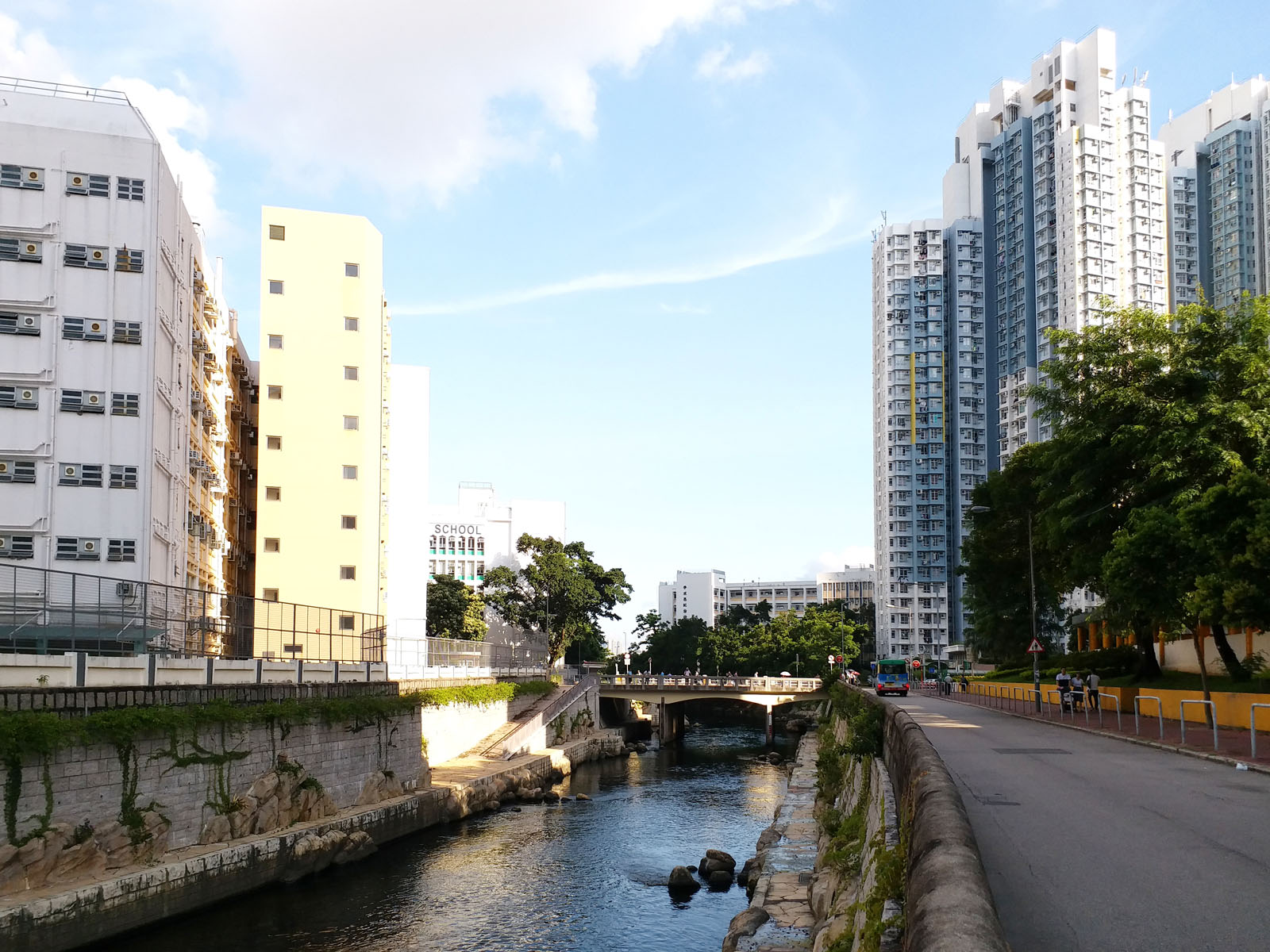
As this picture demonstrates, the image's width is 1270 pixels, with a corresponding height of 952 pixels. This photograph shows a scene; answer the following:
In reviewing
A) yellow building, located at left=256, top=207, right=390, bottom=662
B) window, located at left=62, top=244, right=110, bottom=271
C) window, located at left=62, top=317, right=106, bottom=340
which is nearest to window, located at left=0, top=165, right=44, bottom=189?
window, located at left=62, top=244, right=110, bottom=271

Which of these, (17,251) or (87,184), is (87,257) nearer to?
(17,251)

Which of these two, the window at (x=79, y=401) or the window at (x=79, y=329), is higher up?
the window at (x=79, y=329)

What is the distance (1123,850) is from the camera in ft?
34.5

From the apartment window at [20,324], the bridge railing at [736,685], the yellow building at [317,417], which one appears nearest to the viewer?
the apartment window at [20,324]

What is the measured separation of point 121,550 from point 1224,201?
132279mm

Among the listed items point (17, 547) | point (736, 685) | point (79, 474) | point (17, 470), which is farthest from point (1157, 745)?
point (736, 685)

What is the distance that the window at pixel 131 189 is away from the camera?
4150 centimetres

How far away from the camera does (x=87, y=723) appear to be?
22141mm

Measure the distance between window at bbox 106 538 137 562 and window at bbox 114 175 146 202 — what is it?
1279 centimetres

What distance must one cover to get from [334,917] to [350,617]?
704 inches

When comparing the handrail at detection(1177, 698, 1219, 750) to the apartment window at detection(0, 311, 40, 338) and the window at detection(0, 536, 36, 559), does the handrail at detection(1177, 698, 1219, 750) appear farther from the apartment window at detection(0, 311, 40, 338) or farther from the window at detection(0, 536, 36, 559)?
the apartment window at detection(0, 311, 40, 338)

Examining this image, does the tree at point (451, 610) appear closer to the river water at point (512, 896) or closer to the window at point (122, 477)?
the river water at point (512, 896)

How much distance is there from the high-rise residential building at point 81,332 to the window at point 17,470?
41 mm

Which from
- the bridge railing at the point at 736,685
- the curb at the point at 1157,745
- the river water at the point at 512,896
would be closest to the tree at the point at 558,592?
the bridge railing at the point at 736,685
